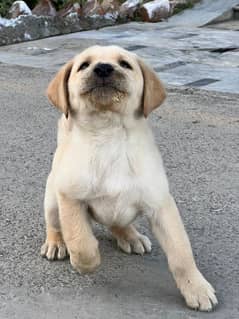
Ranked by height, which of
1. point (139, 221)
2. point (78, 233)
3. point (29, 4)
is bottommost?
point (29, 4)

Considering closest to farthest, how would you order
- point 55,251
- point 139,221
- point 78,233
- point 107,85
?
point 107,85 < point 78,233 < point 55,251 < point 139,221

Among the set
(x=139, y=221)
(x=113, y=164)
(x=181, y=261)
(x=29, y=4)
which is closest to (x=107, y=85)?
(x=113, y=164)

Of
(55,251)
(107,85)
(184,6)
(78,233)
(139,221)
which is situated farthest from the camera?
(184,6)

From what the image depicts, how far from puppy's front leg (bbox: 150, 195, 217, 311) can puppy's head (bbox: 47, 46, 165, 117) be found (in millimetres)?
428

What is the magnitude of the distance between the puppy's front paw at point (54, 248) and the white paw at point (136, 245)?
0.94 feet

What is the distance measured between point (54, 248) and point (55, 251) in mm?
16

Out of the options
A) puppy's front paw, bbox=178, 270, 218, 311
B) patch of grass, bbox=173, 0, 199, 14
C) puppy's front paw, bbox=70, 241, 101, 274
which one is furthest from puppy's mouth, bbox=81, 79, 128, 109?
patch of grass, bbox=173, 0, 199, 14

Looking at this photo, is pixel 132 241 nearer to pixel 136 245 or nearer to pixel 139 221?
pixel 136 245

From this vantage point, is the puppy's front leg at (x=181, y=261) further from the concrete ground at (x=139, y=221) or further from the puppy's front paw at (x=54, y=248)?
the puppy's front paw at (x=54, y=248)

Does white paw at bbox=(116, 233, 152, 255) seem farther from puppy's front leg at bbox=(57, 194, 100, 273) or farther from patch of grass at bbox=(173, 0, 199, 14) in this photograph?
patch of grass at bbox=(173, 0, 199, 14)

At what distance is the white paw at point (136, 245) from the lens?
11.9ft

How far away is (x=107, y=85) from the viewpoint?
301 cm

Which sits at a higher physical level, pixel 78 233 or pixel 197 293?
pixel 78 233

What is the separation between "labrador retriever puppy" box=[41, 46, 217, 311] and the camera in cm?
306
